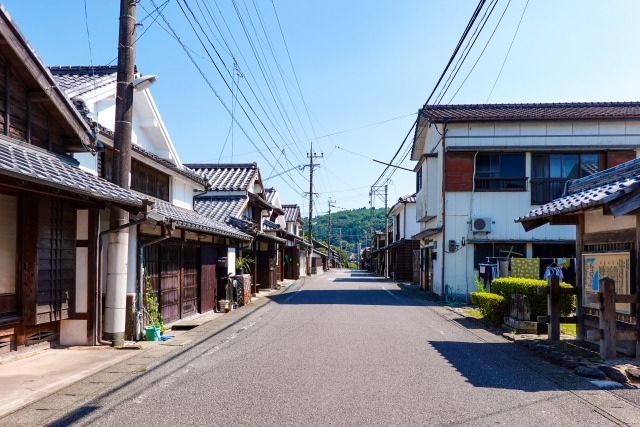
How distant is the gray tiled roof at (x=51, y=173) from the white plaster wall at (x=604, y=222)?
9077mm

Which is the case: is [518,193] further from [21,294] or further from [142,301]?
[21,294]

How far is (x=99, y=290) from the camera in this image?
34.9 feet

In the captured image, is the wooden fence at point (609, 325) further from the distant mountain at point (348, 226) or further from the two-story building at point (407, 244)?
the distant mountain at point (348, 226)

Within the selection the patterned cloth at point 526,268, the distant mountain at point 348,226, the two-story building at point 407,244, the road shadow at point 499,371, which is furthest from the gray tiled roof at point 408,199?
the distant mountain at point 348,226

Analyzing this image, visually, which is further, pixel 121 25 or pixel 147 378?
pixel 121 25

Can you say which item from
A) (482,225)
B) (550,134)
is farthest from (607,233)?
(550,134)

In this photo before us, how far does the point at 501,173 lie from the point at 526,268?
4.53 m

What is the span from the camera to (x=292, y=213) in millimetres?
59062

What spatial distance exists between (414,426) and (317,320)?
32.8 ft

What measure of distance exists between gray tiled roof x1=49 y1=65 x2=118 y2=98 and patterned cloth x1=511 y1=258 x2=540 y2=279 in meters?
15.8

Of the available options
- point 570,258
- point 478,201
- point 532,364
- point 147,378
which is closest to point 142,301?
point 147,378

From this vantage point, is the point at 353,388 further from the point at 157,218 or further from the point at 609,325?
the point at 157,218

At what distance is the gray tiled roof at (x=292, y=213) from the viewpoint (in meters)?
56.8

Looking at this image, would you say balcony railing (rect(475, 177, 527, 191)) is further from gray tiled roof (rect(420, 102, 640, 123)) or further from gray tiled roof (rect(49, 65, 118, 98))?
gray tiled roof (rect(49, 65, 118, 98))
